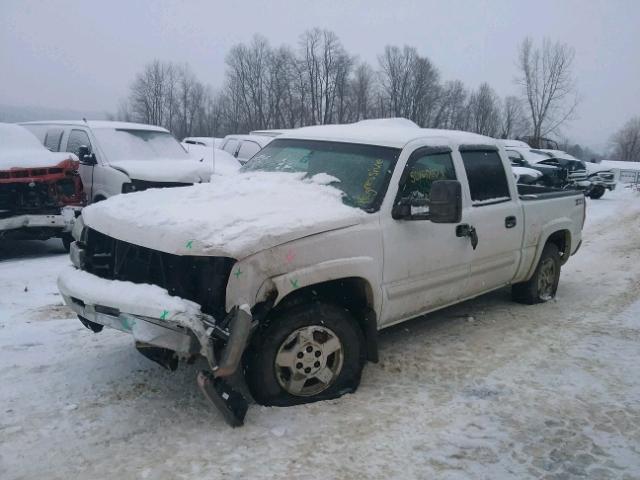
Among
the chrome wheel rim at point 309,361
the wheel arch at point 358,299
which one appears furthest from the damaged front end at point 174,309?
the wheel arch at point 358,299

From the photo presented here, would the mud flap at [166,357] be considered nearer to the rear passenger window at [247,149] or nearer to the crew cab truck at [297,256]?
the crew cab truck at [297,256]

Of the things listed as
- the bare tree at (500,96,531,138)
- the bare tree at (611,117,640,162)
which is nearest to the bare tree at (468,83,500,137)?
the bare tree at (500,96,531,138)

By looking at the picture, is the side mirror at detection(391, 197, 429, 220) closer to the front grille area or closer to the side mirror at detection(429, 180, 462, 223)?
the side mirror at detection(429, 180, 462, 223)

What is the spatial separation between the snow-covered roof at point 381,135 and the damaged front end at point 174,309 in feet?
6.16

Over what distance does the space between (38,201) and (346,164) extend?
5.09m

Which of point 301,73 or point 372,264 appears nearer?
point 372,264

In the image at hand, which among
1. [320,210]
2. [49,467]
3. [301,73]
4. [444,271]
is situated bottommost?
[49,467]

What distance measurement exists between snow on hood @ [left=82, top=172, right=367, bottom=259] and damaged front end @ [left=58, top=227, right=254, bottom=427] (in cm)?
14

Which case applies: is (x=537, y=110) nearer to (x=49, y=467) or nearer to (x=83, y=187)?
(x=83, y=187)

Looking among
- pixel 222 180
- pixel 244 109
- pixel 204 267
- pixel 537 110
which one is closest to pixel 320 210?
pixel 204 267

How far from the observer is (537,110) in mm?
52625

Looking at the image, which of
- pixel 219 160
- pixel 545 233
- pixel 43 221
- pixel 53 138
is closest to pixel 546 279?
pixel 545 233

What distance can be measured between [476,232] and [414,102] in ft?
159

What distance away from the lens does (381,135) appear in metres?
4.80
